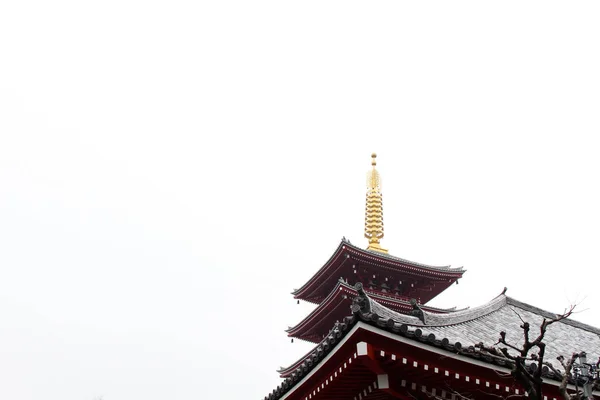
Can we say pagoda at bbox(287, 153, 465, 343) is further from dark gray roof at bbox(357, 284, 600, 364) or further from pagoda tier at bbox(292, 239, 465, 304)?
dark gray roof at bbox(357, 284, 600, 364)

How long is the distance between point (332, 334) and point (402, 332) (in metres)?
1.32

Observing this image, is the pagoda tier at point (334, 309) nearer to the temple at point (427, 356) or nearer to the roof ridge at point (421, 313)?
the roof ridge at point (421, 313)

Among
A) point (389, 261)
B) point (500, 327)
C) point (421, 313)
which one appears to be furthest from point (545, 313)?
point (389, 261)

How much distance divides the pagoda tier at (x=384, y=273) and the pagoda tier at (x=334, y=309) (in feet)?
1.81

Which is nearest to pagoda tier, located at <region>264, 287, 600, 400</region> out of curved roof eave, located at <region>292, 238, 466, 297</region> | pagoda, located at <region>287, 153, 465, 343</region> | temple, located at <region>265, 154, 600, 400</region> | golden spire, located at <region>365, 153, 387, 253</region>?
temple, located at <region>265, 154, 600, 400</region>

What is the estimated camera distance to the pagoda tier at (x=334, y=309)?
76.6 ft

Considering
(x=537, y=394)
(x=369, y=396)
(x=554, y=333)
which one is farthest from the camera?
(x=554, y=333)

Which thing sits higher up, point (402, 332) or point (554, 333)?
point (554, 333)

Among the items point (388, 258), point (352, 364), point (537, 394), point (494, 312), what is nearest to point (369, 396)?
point (352, 364)

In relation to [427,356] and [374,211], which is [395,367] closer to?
[427,356]

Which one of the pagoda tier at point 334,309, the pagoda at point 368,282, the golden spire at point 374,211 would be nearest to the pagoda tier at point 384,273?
the pagoda at point 368,282

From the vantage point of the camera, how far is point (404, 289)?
26531mm

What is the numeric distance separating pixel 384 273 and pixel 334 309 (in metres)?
2.89

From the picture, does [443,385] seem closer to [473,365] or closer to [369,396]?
[473,365]
